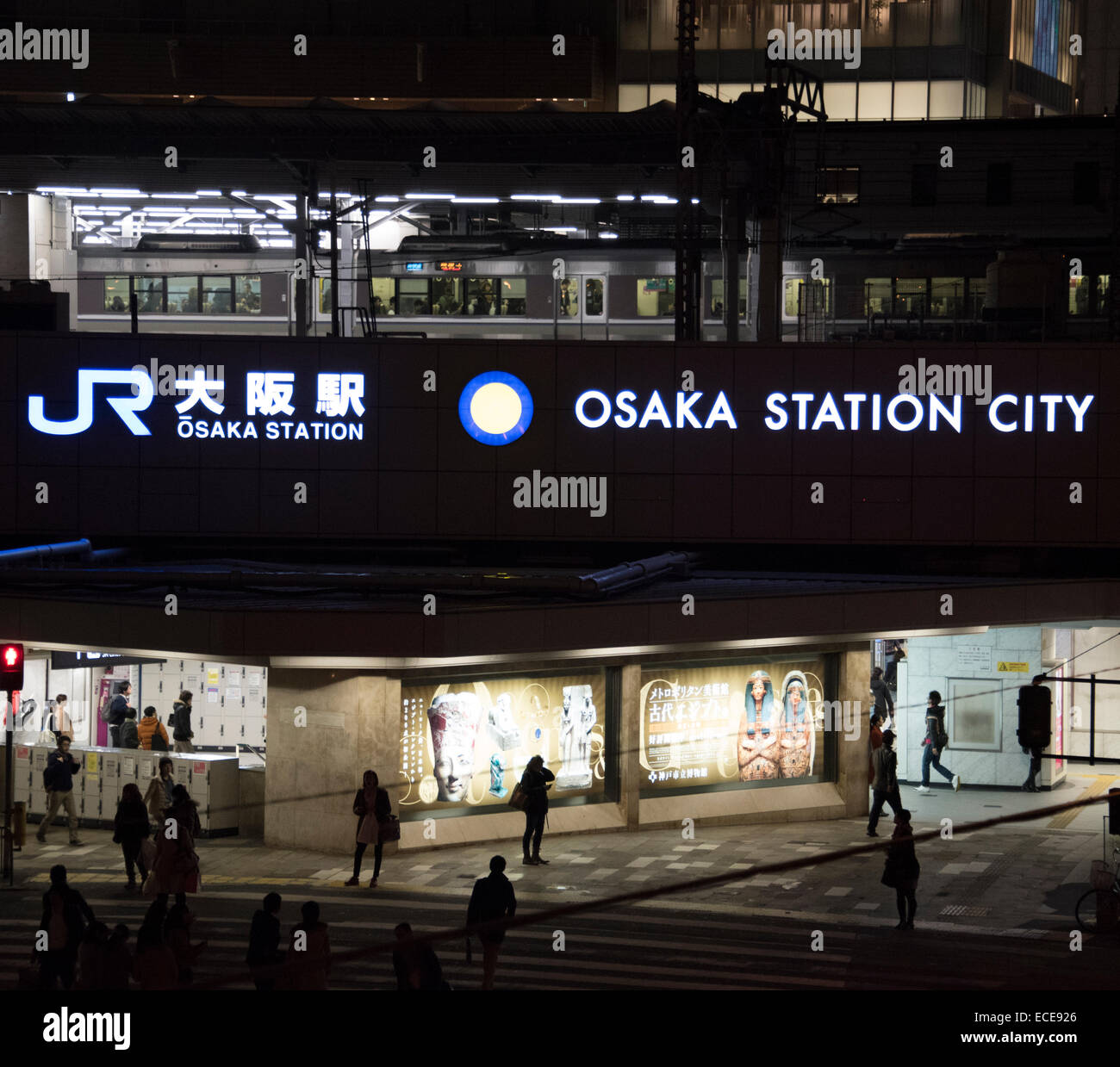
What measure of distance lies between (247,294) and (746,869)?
76.4 feet

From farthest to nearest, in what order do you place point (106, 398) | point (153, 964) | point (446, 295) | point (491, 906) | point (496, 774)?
point (446, 295)
point (106, 398)
point (496, 774)
point (491, 906)
point (153, 964)

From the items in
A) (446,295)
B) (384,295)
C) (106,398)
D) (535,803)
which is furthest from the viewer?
(384,295)

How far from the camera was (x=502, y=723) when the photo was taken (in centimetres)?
2236

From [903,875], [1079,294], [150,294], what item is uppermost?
[1079,294]

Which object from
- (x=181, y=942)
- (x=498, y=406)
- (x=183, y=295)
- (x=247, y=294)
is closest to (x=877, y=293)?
(x=247, y=294)

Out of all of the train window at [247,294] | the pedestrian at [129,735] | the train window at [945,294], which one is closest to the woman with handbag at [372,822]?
the pedestrian at [129,735]

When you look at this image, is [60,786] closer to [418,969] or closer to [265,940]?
[265,940]

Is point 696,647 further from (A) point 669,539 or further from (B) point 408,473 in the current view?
(B) point 408,473

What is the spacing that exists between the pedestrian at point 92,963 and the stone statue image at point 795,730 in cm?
1336

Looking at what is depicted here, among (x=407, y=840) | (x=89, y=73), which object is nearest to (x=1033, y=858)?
(x=407, y=840)

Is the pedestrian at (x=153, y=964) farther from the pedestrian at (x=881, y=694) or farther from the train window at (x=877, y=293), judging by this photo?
the train window at (x=877, y=293)

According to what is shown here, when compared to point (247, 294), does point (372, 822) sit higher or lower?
lower

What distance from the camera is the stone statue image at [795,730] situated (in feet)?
80.3
